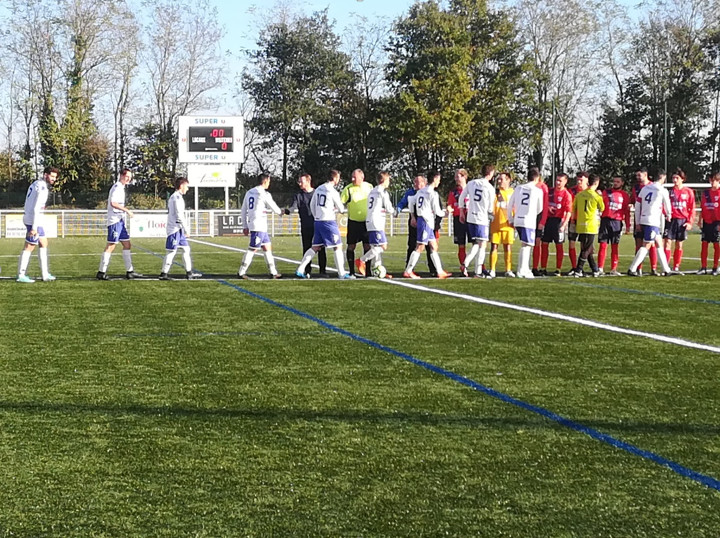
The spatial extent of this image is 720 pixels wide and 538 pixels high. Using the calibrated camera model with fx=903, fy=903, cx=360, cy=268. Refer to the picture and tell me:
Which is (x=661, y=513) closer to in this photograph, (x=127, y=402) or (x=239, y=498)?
(x=239, y=498)

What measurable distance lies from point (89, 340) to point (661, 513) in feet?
19.6

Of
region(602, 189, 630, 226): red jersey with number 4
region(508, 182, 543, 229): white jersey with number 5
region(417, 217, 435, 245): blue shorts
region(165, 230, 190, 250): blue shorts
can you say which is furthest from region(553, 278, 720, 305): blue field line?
region(165, 230, 190, 250): blue shorts

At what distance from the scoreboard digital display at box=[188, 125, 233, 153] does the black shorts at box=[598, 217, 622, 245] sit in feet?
79.1

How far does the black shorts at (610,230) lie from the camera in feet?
56.7

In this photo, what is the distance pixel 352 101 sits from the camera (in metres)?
58.7

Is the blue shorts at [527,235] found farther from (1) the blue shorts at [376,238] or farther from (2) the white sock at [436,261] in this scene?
(1) the blue shorts at [376,238]

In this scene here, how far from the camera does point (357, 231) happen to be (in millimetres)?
16484

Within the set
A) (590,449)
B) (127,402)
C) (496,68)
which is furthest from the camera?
(496,68)

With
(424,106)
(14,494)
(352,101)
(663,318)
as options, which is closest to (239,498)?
(14,494)

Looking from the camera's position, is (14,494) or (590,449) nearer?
(14,494)

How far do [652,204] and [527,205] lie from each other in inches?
89.2

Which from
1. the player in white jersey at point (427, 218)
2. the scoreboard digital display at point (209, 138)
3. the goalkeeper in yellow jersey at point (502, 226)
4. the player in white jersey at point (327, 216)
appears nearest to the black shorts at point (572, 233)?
the goalkeeper in yellow jersey at point (502, 226)

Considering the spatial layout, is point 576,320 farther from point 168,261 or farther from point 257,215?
point 168,261

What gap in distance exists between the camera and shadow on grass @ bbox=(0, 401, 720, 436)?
503 cm
